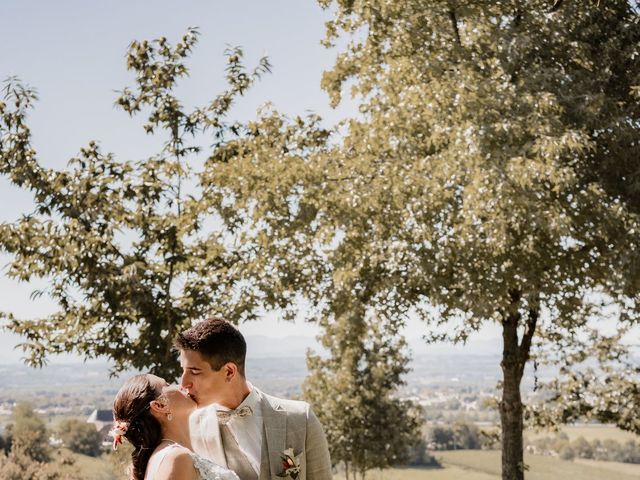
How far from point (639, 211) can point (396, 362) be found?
2336 cm

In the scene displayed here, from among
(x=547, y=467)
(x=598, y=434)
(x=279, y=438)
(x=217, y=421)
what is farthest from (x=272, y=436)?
(x=598, y=434)

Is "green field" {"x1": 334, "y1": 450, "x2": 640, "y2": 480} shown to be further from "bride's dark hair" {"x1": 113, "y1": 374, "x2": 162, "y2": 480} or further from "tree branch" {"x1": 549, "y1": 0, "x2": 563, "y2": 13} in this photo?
"bride's dark hair" {"x1": 113, "y1": 374, "x2": 162, "y2": 480}

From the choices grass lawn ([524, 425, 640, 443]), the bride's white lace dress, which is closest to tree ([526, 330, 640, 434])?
the bride's white lace dress

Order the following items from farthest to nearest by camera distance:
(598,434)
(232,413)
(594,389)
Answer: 1. (598,434)
2. (594,389)
3. (232,413)

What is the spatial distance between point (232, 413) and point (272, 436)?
0.72 feet

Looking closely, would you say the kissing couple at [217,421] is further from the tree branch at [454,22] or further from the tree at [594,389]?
the tree at [594,389]

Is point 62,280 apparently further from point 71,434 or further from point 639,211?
point 71,434

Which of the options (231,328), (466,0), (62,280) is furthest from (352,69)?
(231,328)

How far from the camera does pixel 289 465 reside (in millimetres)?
3666

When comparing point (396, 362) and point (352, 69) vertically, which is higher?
point (352, 69)

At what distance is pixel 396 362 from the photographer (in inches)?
1404

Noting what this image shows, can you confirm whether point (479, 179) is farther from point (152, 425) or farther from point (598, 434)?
point (598, 434)

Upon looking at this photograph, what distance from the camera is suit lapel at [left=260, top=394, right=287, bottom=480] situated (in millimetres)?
3699

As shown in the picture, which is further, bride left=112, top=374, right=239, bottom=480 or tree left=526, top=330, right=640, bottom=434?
tree left=526, top=330, right=640, bottom=434
